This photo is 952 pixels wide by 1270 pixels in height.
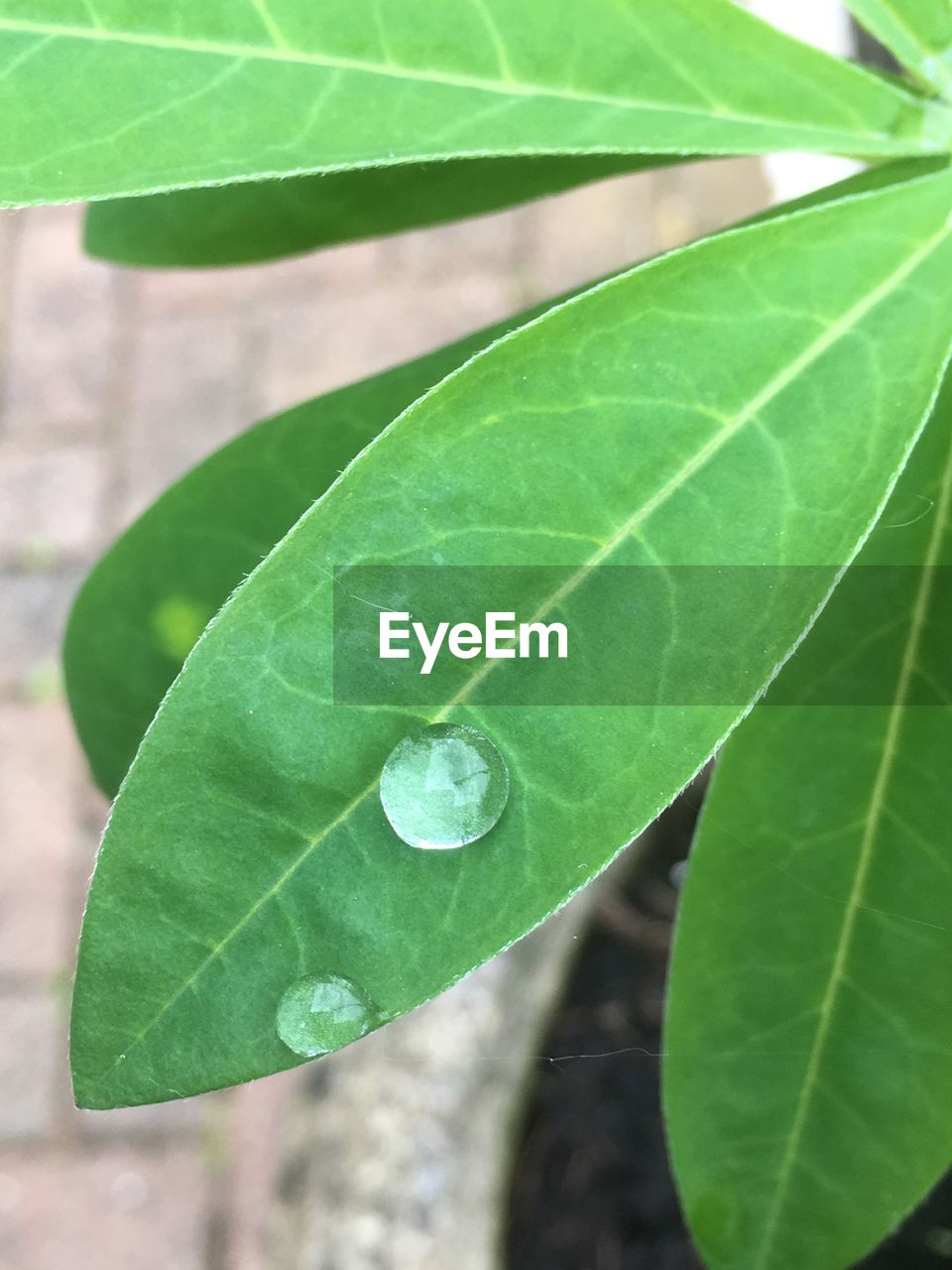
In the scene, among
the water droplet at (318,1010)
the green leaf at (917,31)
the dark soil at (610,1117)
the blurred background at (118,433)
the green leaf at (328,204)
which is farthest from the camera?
the blurred background at (118,433)

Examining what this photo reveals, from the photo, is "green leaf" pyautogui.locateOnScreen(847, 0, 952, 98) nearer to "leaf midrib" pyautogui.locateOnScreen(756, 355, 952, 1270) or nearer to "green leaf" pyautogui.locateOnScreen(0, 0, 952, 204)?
"green leaf" pyautogui.locateOnScreen(0, 0, 952, 204)

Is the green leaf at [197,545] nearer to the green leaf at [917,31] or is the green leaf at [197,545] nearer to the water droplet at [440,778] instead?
the green leaf at [917,31]

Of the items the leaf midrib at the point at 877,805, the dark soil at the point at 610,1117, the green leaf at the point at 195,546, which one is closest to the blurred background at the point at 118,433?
the dark soil at the point at 610,1117

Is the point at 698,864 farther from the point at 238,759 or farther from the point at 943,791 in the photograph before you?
the point at 238,759

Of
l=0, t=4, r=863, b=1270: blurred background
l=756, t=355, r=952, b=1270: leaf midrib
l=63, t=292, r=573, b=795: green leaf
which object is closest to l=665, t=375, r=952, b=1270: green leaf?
l=756, t=355, r=952, b=1270: leaf midrib

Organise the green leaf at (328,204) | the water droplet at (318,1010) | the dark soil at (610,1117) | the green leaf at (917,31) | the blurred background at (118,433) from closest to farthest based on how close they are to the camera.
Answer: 1. the water droplet at (318,1010)
2. the green leaf at (917,31)
3. the green leaf at (328,204)
4. the dark soil at (610,1117)
5. the blurred background at (118,433)
